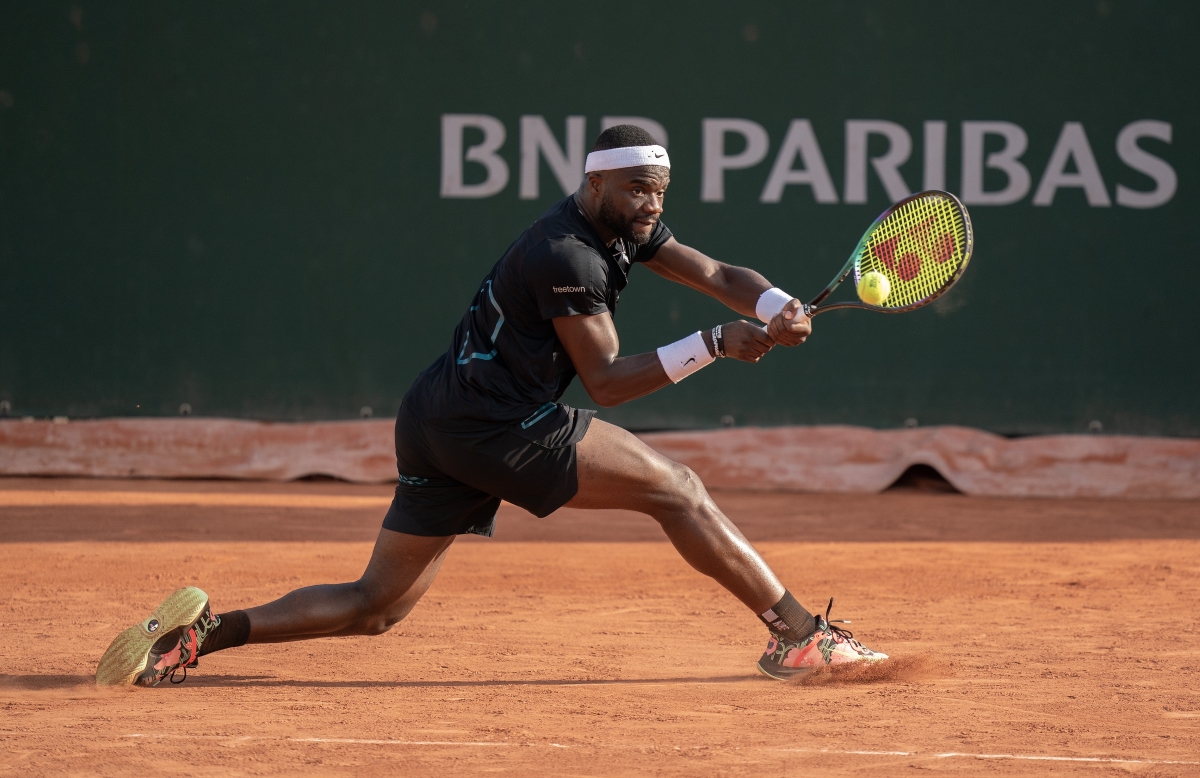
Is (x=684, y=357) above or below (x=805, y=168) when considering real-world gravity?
below

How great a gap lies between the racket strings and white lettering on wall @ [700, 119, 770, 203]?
4.33 metres

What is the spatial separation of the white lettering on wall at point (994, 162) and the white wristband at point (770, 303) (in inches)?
188

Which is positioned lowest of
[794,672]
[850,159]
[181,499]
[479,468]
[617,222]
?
[181,499]

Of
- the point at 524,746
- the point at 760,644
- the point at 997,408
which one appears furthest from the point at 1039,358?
the point at 524,746

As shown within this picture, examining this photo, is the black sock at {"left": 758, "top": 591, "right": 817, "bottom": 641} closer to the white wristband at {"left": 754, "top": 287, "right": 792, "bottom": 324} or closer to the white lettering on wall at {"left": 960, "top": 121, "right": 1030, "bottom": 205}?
the white wristband at {"left": 754, "top": 287, "right": 792, "bottom": 324}

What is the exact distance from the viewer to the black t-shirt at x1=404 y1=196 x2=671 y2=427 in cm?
355

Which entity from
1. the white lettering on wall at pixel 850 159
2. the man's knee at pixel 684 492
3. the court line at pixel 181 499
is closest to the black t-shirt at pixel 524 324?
the man's knee at pixel 684 492

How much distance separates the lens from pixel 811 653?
389 cm

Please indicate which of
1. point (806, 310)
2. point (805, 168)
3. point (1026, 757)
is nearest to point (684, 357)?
point (806, 310)

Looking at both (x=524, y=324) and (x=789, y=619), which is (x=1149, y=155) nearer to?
(x=789, y=619)

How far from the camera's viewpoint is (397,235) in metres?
8.53

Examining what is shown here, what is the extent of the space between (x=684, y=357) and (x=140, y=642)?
5.52 ft

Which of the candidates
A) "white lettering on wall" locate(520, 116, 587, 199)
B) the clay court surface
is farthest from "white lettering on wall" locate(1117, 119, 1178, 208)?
"white lettering on wall" locate(520, 116, 587, 199)

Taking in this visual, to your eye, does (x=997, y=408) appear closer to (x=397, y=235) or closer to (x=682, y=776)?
(x=397, y=235)
